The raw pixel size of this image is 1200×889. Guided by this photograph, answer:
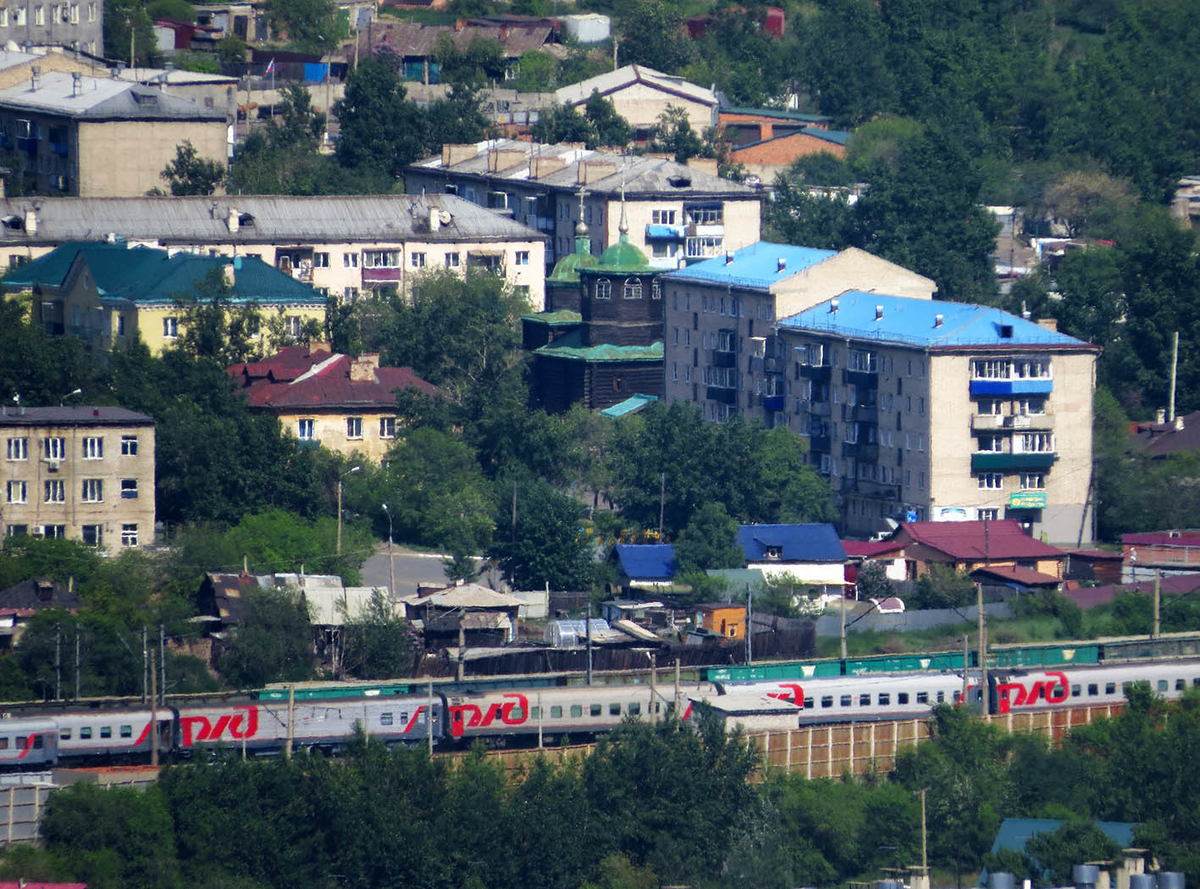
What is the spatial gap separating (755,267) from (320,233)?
58.4 ft

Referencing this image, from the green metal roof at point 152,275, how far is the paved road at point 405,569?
15144mm

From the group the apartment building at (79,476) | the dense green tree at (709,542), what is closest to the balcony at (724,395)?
the dense green tree at (709,542)

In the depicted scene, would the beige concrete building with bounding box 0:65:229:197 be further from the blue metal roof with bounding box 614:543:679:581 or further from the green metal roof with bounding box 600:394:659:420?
the blue metal roof with bounding box 614:543:679:581

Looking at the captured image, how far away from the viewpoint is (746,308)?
94.9 meters

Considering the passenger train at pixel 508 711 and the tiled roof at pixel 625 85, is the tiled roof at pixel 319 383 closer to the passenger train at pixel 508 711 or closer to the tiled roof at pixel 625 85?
the passenger train at pixel 508 711

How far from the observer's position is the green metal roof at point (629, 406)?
9519 cm

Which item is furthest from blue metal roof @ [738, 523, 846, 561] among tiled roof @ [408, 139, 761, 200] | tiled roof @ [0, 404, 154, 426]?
tiled roof @ [408, 139, 761, 200]

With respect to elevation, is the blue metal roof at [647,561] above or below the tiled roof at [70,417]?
below

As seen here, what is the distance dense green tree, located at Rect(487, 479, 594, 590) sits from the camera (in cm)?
7656

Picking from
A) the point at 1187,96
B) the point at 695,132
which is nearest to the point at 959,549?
the point at 695,132

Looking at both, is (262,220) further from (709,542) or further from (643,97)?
(709,542)

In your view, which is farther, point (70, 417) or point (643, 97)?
point (643, 97)

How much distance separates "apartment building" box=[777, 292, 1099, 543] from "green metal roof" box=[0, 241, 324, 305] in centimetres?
1860

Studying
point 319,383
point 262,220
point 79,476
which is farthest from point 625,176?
point 79,476
